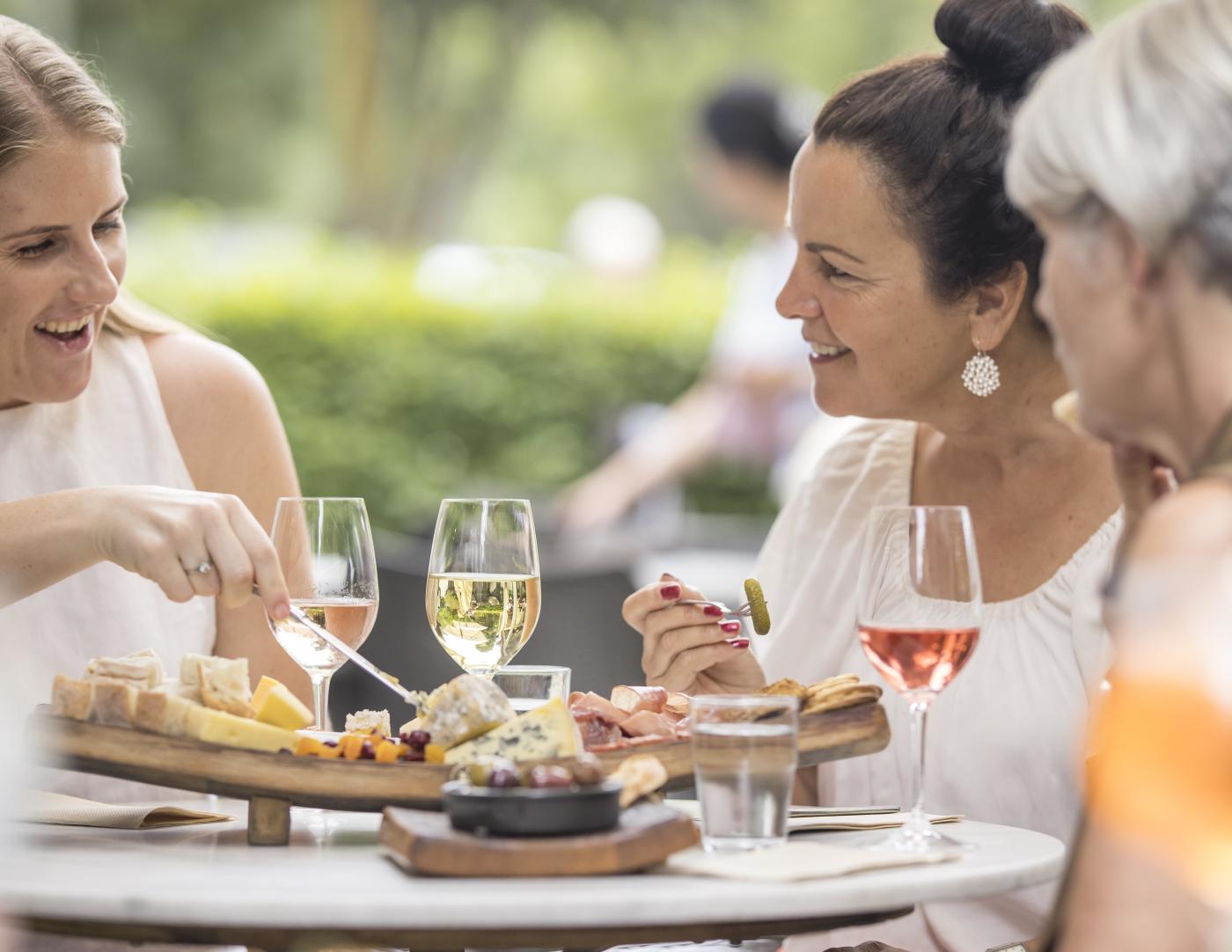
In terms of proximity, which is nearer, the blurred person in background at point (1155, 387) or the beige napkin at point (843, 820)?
the blurred person in background at point (1155, 387)

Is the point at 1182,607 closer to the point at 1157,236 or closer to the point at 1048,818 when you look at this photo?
the point at 1157,236

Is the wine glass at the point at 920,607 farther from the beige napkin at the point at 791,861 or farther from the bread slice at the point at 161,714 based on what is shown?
the bread slice at the point at 161,714

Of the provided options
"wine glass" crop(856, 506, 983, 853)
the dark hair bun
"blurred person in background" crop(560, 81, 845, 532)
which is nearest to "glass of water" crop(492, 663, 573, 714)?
"wine glass" crop(856, 506, 983, 853)

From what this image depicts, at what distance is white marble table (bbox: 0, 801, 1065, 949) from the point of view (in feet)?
4.75

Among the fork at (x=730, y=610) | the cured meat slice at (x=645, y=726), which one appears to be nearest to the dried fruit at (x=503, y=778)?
the cured meat slice at (x=645, y=726)

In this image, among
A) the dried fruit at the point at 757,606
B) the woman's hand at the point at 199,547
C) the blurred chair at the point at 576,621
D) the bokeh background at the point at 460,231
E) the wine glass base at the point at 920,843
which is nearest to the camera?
the wine glass base at the point at 920,843

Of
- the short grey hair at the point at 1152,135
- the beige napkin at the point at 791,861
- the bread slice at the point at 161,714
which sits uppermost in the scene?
the short grey hair at the point at 1152,135

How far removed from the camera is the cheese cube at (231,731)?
1827 mm

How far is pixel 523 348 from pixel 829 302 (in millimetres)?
8020

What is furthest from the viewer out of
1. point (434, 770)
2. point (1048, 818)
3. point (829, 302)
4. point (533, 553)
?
point (829, 302)

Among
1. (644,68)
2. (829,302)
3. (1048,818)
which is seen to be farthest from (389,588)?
(644,68)

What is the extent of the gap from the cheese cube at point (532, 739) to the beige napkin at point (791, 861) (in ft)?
0.64

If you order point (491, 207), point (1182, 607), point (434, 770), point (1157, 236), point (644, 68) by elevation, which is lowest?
point (434, 770)

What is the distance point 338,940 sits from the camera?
150 centimetres
